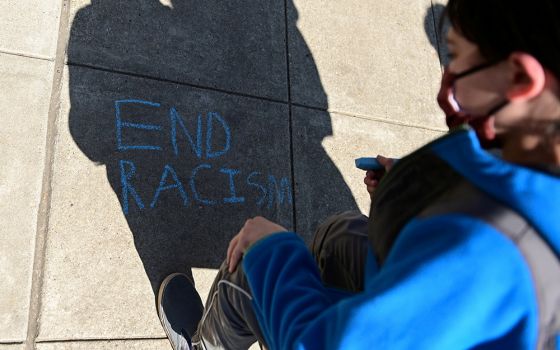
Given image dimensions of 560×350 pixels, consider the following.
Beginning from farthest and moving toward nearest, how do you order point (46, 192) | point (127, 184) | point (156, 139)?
point (156, 139) → point (127, 184) → point (46, 192)

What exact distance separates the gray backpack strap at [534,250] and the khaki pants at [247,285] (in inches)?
20.8

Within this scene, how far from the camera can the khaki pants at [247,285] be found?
4.58 ft

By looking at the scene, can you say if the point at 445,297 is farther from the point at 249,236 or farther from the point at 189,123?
the point at 189,123

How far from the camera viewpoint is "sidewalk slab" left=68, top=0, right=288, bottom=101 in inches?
102

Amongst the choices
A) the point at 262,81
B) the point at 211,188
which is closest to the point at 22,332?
the point at 211,188

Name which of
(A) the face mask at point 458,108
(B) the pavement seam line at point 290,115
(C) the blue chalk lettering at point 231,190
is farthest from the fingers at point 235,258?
(B) the pavement seam line at point 290,115

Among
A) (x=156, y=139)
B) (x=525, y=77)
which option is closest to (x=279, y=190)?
(x=156, y=139)

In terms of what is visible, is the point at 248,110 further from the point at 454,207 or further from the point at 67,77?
the point at 454,207

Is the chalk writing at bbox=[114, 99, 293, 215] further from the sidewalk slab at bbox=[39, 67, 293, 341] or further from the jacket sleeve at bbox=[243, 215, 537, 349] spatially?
the jacket sleeve at bbox=[243, 215, 537, 349]

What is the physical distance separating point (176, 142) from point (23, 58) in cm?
89

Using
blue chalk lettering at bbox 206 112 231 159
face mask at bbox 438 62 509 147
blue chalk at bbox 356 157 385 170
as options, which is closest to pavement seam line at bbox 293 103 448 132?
blue chalk lettering at bbox 206 112 231 159

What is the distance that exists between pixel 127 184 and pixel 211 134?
1.81 ft

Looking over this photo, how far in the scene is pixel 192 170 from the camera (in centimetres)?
256

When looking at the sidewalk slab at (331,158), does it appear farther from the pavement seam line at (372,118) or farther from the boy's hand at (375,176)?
the boy's hand at (375,176)
